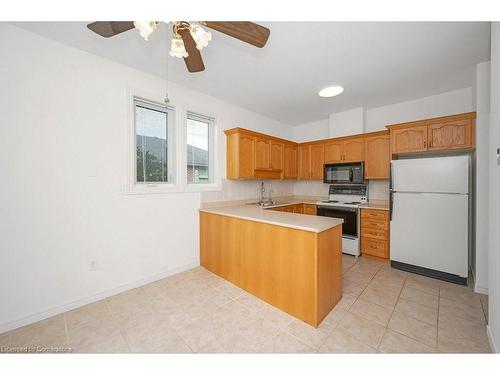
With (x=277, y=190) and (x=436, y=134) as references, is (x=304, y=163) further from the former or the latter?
(x=436, y=134)

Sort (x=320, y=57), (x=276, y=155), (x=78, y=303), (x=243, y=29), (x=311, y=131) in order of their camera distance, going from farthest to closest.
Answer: (x=311, y=131) < (x=276, y=155) < (x=320, y=57) < (x=78, y=303) < (x=243, y=29)

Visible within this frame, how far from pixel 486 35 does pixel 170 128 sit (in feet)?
11.3

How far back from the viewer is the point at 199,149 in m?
3.15

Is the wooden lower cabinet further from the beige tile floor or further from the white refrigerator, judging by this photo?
the beige tile floor

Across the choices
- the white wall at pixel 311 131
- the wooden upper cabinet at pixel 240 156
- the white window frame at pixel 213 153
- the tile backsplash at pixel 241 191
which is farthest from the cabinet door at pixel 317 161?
the white window frame at pixel 213 153

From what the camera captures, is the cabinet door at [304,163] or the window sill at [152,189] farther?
the cabinet door at [304,163]

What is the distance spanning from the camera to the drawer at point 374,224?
9.89 ft

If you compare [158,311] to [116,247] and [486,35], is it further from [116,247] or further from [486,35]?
[486,35]

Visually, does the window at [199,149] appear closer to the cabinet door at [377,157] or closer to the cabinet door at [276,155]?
the cabinet door at [276,155]

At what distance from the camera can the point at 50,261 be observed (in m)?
1.82

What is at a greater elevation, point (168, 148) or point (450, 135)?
point (450, 135)

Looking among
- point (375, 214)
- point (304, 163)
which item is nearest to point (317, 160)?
point (304, 163)

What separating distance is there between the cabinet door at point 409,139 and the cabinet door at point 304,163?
156 centimetres

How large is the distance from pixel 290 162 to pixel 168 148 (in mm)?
2465
